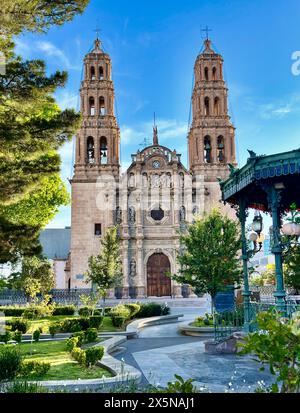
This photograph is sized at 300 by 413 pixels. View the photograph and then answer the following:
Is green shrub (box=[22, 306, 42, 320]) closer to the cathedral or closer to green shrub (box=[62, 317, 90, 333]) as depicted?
green shrub (box=[62, 317, 90, 333])

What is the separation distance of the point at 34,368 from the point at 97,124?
117 ft

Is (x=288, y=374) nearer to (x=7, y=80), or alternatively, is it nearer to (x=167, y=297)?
(x=7, y=80)

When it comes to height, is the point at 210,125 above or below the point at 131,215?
above

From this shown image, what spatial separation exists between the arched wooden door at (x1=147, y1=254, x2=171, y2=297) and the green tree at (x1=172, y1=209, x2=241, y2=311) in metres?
21.1

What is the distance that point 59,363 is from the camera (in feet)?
31.7

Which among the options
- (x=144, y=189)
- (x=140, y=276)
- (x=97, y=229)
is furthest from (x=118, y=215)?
(x=140, y=276)

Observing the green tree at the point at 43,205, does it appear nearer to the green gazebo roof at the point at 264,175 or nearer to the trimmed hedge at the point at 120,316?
the trimmed hedge at the point at 120,316

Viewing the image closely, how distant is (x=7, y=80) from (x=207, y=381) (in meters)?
8.41

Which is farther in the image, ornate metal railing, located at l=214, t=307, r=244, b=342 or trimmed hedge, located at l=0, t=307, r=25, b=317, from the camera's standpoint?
trimmed hedge, located at l=0, t=307, r=25, b=317

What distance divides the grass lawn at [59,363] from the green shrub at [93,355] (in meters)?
0.14

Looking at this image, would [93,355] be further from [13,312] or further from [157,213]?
[157,213]

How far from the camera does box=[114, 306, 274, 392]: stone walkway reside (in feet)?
25.1

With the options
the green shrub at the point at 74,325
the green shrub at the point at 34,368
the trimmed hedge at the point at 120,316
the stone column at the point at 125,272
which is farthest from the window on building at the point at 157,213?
the green shrub at the point at 34,368

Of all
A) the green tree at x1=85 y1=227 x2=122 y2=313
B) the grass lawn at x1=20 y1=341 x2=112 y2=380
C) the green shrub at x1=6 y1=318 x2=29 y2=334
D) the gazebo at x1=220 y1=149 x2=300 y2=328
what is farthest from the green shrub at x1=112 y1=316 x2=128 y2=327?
the green tree at x1=85 y1=227 x2=122 y2=313
